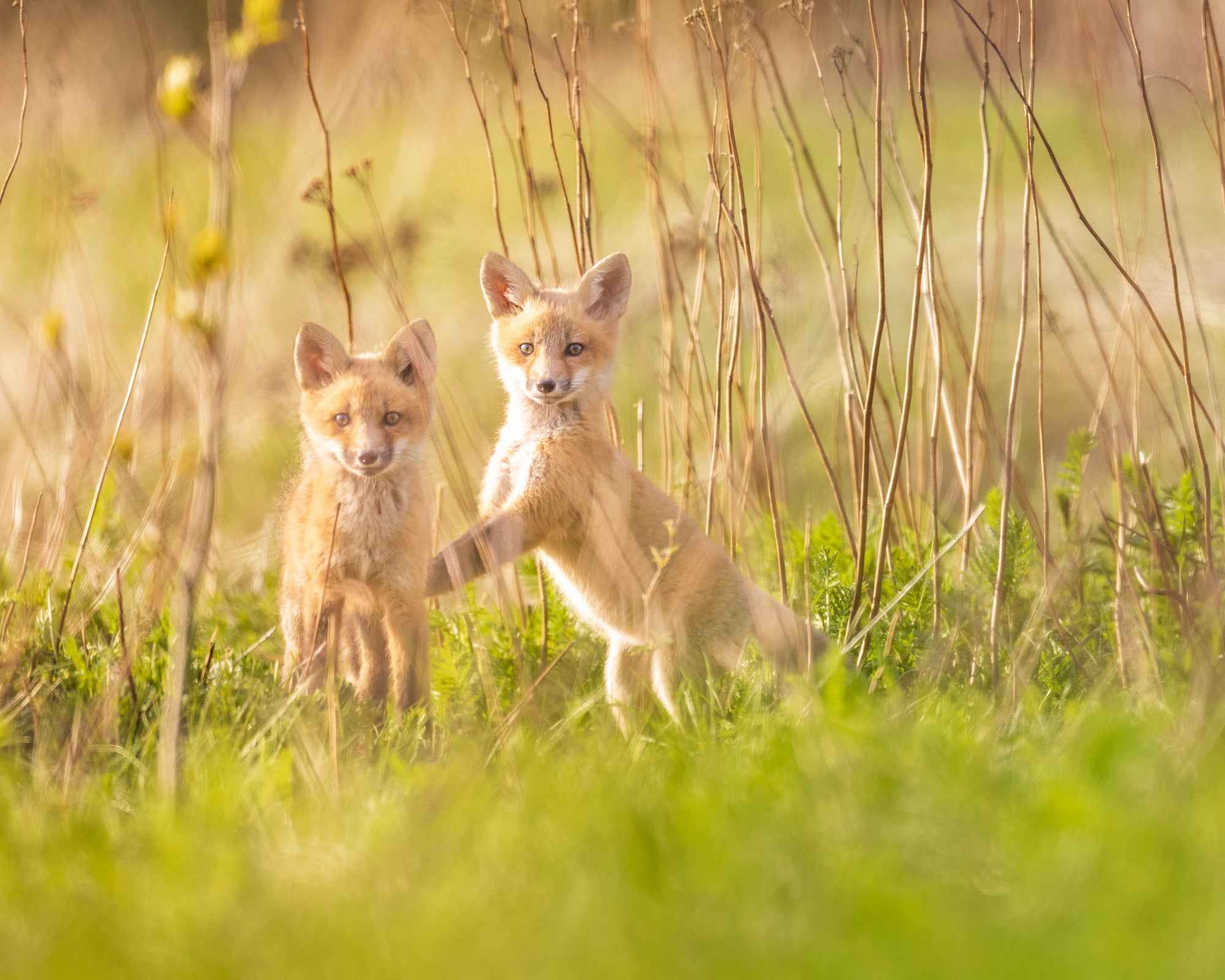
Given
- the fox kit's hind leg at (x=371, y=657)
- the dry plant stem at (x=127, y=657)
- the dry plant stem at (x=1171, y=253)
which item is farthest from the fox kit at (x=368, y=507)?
the dry plant stem at (x=1171, y=253)

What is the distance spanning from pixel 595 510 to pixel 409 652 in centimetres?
73

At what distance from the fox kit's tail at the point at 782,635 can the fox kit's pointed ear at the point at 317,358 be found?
1497mm

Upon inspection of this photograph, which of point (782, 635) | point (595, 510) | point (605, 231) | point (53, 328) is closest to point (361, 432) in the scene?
point (595, 510)

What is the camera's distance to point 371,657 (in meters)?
3.95

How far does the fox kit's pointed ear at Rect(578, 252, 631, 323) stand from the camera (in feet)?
13.0

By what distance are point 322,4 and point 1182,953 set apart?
837cm

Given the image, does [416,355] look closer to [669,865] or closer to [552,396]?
[552,396]

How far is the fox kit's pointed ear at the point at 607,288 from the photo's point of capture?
3.97 meters

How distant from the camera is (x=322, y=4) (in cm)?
839

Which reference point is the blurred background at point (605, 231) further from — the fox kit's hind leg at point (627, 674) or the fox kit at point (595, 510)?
the fox kit's hind leg at point (627, 674)

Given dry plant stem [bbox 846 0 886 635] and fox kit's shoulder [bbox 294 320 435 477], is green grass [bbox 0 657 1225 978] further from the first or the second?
fox kit's shoulder [bbox 294 320 435 477]

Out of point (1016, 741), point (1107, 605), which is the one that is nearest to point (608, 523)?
point (1016, 741)

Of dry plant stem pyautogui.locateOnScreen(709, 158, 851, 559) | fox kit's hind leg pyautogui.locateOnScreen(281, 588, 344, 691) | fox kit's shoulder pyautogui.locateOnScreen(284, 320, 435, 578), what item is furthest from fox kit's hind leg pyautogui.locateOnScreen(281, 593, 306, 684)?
dry plant stem pyautogui.locateOnScreen(709, 158, 851, 559)

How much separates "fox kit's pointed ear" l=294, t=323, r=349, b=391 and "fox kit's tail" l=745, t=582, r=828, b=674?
4.91 feet
